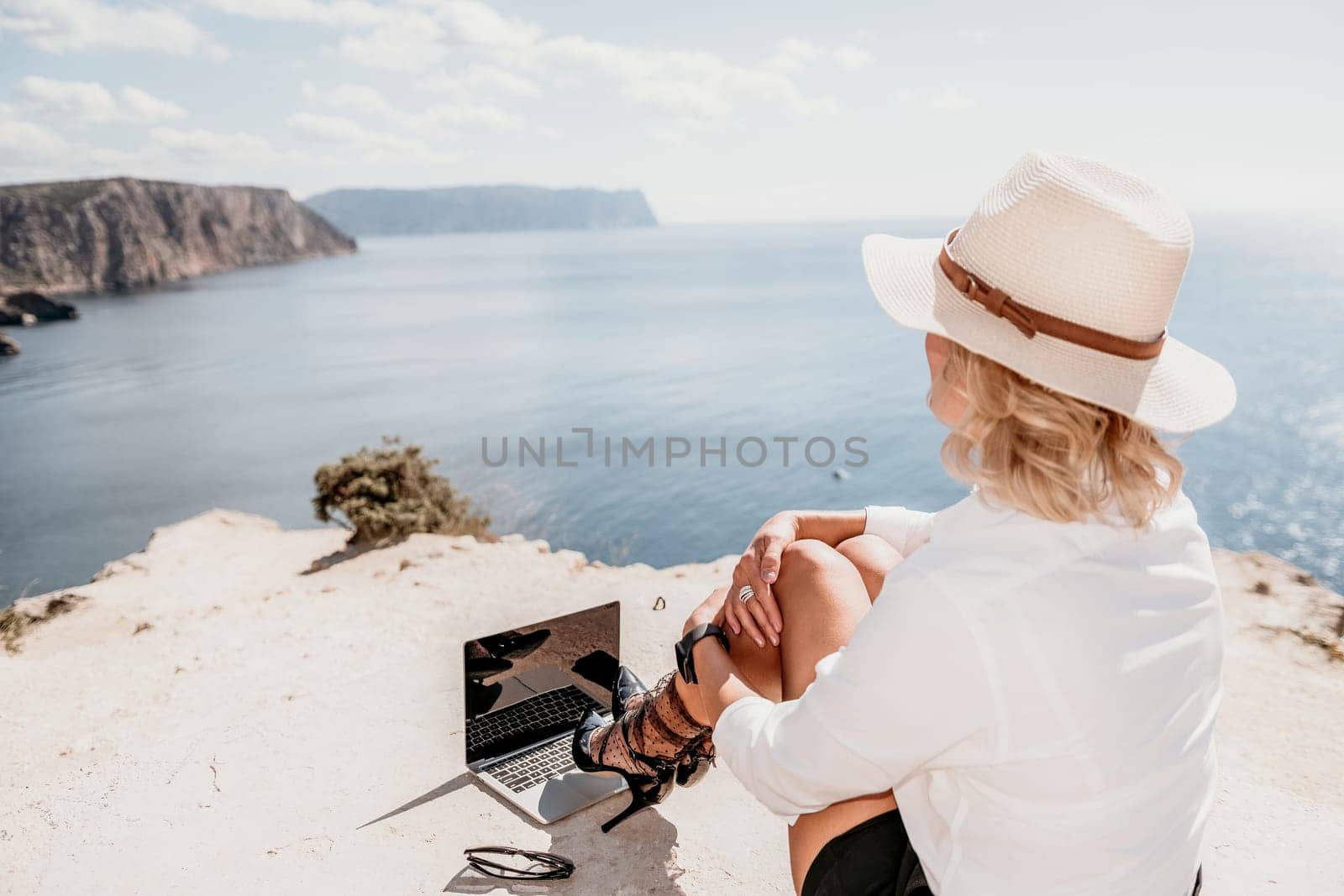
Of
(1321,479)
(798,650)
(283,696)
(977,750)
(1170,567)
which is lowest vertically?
(1321,479)

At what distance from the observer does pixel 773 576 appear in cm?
218

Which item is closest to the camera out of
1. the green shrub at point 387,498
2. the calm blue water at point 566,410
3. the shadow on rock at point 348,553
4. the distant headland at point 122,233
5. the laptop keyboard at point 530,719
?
the laptop keyboard at point 530,719

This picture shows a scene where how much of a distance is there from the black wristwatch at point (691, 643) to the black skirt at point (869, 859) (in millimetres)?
503

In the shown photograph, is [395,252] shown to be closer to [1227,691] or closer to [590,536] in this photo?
[590,536]

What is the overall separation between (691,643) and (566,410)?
3226 cm

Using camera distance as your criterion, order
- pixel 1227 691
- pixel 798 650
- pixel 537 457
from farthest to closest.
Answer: pixel 537 457
pixel 1227 691
pixel 798 650

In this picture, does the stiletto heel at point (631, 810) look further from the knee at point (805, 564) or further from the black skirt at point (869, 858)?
the black skirt at point (869, 858)

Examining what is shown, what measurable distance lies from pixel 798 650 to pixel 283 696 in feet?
Result: 11.2

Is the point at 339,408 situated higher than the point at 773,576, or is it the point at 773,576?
the point at 773,576

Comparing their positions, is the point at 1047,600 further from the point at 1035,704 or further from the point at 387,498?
the point at 387,498

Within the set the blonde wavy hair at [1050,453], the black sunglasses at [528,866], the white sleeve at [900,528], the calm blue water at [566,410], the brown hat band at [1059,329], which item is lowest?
the calm blue water at [566,410]

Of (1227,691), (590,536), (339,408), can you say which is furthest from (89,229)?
(1227,691)

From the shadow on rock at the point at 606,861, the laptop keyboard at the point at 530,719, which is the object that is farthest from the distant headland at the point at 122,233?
the shadow on rock at the point at 606,861

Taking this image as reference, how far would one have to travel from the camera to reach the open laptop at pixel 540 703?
3270 millimetres
